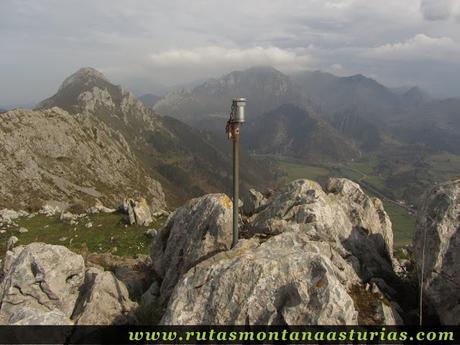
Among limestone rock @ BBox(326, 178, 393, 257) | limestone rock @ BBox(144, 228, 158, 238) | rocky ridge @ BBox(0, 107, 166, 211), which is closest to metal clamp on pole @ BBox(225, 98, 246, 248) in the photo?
limestone rock @ BBox(326, 178, 393, 257)

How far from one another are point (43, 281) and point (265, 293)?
11445 millimetres

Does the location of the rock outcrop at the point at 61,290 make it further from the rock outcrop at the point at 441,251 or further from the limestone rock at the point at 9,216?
the limestone rock at the point at 9,216

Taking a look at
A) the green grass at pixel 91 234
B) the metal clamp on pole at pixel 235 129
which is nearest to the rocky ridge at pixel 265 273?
the metal clamp on pole at pixel 235 129

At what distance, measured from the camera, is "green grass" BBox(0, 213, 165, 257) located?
3884 cm

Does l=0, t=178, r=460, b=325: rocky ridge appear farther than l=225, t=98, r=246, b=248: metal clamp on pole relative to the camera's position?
No

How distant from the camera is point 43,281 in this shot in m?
19.8

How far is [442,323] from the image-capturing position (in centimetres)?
1691

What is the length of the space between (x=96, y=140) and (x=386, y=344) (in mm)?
176394

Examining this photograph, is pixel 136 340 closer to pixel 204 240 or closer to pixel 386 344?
pixel 204 240

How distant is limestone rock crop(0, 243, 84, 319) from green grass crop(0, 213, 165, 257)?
50.6 ft

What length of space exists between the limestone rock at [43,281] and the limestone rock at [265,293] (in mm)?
7017

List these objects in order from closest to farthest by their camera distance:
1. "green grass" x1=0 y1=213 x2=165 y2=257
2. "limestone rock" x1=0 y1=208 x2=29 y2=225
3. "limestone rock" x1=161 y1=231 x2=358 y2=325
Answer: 1. "limestone rock" x1=161 y1=231 x2=358 y2=325
2. "green grass" x1=0 y1=213 x2=165 y2=257
3. "limestone rock" x1=0 y1=208 x2=29 y2=225

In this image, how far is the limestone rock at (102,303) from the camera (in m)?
18.5

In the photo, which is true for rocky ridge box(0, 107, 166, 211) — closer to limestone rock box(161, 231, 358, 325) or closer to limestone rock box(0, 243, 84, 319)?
limestone rock box(0, 243, 84, 319)
